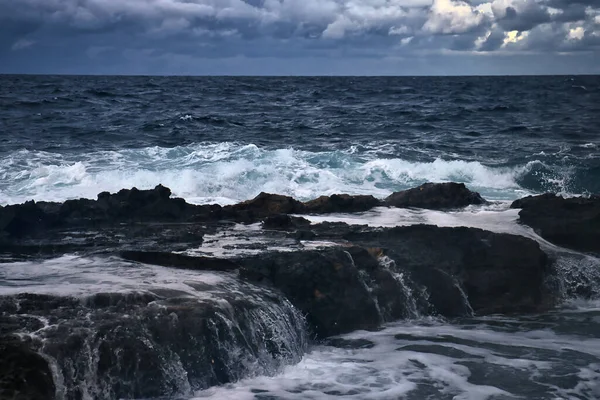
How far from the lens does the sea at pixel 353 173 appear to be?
22.8 ft

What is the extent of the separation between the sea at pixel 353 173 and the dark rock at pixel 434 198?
33cm

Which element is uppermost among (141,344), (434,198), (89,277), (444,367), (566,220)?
(434,198)

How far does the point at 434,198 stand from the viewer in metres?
11.9

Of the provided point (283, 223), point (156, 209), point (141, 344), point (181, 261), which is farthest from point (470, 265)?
point (141, 344)

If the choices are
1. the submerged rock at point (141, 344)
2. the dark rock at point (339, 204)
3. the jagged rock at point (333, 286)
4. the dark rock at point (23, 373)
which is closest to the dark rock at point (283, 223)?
the dark rock at point (339, 204)

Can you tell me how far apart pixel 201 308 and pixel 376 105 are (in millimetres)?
28426

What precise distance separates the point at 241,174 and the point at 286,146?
4263 millimetres

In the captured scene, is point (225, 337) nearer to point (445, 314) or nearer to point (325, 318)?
point (325, 318)

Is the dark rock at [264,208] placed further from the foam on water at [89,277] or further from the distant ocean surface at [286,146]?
the distant ocean surface at [286,146]

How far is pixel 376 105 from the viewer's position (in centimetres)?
3434

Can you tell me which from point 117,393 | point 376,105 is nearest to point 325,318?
point 117,393

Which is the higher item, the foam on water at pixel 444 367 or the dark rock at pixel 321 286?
the dark rock at pixel 321 286

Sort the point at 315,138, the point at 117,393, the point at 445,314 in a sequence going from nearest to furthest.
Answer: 1. the point at 117,393
2. the point at 445,314
3. the point at 315,138

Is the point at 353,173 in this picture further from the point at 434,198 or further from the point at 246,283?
the point at 246,283
